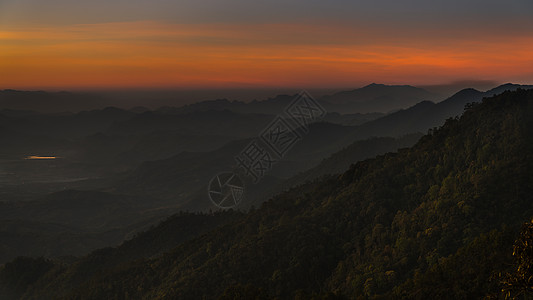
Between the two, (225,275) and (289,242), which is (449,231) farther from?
(225,275)

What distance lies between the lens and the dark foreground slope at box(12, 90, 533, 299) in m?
48.2

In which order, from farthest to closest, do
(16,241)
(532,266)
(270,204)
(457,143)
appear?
(16,241), (270,204), (457,143), (532,266)

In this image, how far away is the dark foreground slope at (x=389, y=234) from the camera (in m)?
48.2

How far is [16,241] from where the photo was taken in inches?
6654

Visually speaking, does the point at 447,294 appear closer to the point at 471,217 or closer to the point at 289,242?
the point at 471,217

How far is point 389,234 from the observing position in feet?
217

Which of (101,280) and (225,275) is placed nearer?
(225,275)

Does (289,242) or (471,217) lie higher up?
(471,217)

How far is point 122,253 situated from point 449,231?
9236 centimetres

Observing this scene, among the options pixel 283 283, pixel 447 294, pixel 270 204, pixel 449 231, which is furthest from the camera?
pixel 270 204

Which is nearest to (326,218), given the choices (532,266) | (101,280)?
(101,280)

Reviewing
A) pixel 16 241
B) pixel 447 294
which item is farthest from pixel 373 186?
pixel 16 241

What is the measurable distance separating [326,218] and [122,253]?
6790 centimetres

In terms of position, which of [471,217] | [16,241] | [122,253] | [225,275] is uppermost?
[471,217]
